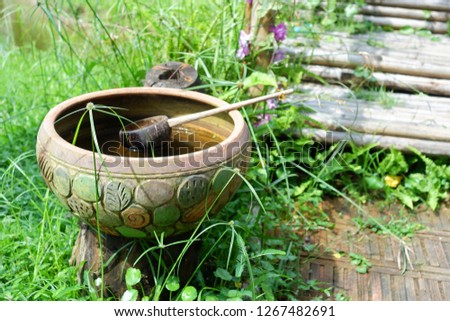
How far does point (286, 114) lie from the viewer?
10.9 ft

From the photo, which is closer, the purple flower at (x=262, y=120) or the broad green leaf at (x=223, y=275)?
the broad green leaf at (x=223, y=275)

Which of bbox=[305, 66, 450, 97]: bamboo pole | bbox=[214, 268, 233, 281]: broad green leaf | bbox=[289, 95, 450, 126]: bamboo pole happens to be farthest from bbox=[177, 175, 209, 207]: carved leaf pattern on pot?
bbox=[305, 66, 450, 97]: bamboo pole

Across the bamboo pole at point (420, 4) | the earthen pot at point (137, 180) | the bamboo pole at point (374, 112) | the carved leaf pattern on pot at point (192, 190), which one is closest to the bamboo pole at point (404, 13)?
the bamboo pole at point (420, 4)

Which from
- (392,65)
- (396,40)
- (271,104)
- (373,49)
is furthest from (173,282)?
(396,40)

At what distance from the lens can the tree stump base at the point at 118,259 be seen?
7.52ft

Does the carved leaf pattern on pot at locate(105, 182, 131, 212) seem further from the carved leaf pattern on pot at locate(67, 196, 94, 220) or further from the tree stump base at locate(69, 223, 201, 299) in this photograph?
the tree stump base at locate(69, 223, 201, 299)

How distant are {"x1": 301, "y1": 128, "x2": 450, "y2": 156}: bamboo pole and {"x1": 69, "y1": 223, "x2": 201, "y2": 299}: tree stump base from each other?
1.36m

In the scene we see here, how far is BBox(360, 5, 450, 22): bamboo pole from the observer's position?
5004 mm

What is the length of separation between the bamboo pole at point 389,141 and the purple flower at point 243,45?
0.60 m

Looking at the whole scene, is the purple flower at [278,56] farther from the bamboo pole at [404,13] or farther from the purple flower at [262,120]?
the bamboo pole at [404,13]

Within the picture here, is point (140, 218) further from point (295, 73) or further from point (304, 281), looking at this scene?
point (295, 73)

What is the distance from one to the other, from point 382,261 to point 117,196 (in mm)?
1610

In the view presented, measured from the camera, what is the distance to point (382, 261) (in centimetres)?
295

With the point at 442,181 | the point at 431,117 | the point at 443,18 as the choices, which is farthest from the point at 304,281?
the point at 443,18
